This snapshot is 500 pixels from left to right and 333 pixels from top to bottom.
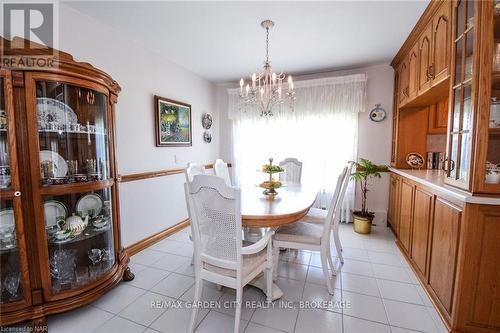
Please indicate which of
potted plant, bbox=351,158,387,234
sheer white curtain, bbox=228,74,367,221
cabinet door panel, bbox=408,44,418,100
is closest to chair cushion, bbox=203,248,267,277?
sheer white curtain, bbox=228,74,367,221

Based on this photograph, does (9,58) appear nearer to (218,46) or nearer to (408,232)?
(218,46)

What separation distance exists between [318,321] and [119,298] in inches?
62.9

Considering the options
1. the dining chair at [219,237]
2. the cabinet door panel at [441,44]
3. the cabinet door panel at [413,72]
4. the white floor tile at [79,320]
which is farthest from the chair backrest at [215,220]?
the cabinet door panel at [413,72]

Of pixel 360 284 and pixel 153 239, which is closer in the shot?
pixel 360 284

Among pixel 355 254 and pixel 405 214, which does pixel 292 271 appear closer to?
pixel 355 254

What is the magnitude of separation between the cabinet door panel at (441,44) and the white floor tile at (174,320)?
8.89 ft

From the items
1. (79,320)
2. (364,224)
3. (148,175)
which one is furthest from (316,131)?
(79,320)

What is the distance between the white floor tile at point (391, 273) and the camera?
2.18 m

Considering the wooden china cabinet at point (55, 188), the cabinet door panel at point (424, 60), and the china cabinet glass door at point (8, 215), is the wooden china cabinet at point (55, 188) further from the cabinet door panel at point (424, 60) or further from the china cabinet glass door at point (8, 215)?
the cabinet door panel at point (424, 60)

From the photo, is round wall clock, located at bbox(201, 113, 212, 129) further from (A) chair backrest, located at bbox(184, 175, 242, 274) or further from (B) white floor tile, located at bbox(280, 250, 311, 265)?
(A) chair backrest, located at bbox(184, 175, 242, 274)

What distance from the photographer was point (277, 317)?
5.56 feet

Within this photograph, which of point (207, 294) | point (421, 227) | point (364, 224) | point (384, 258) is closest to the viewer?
point (207, 294)

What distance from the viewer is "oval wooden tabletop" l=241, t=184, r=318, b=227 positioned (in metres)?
1.61

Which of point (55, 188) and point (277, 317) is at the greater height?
point (55, 188)
